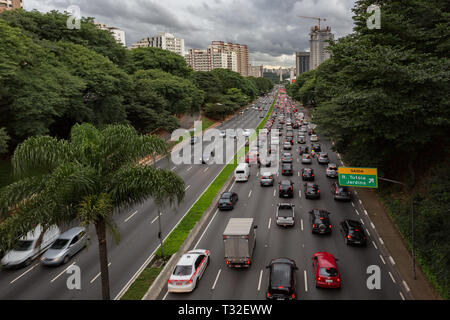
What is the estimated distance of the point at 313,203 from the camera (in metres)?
29.9

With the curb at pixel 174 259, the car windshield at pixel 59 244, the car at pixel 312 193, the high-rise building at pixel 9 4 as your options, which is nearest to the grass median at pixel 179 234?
the curb at pixel 174 259

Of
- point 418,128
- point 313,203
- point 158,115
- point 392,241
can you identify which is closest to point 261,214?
point 313,203

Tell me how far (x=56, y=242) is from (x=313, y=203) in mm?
22228

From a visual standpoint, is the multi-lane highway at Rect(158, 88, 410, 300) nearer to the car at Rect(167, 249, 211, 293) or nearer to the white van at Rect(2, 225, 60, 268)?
the car at Rect(167, 249, 211, 293)

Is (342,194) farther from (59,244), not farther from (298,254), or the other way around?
(59,244)

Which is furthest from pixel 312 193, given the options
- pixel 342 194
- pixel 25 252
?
pixel 25 252

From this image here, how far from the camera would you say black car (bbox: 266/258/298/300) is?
49.9 ft

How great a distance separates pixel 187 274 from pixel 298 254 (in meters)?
7.93

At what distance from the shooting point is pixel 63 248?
20516 mm

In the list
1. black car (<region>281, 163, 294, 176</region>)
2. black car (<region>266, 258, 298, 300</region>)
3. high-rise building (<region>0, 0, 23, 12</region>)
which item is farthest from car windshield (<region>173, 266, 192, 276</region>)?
high-rise building (<region>0, 0, 23, 12</region>)

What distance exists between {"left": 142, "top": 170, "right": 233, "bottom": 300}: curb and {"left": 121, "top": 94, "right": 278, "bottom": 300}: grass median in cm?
26

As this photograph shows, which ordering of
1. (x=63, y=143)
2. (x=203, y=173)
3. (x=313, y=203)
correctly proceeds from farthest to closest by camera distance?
(x=203, y=173), (x=313, y=203), (x=63, y=143)

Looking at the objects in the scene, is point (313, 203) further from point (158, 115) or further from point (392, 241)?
point (158, 115)

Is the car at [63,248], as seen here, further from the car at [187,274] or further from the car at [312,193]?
the car at [312,193]
